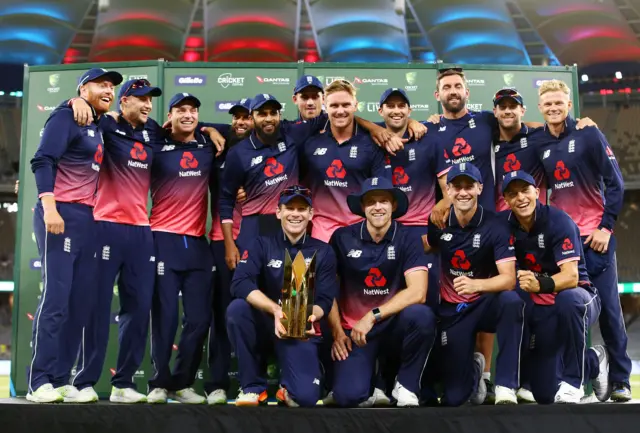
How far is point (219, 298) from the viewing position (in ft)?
14.9

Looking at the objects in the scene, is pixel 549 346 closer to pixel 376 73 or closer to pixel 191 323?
pixel 191 323

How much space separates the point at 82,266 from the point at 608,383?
3.18m

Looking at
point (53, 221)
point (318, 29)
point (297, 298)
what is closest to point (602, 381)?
point (297, 298)

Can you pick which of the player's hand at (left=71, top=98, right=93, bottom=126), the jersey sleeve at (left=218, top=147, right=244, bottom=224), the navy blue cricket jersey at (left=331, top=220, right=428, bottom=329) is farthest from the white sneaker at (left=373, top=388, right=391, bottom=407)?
the player's hand at (left=71, top=98, right=93, bottom=126)

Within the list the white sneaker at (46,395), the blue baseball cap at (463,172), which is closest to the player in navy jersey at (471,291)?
the blue baseball cap at (463,172)

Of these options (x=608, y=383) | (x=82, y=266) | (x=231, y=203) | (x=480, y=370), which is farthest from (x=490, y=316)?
(x=82, y=266)

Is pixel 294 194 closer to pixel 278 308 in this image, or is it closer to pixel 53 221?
pixel 278 308

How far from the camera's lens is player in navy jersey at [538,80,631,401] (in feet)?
14.3

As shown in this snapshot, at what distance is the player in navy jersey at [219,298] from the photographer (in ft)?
A: 14.7

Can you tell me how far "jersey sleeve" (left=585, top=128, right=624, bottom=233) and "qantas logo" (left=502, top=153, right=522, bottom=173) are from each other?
439 millimetres

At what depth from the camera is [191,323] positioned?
170 inches

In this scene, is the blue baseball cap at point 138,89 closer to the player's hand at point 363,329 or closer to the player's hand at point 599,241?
the player's hand at point 363,329

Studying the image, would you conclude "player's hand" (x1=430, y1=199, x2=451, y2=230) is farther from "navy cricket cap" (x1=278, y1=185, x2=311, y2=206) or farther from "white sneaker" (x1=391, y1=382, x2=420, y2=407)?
"white sneaker" (x1=391, y1=382, x2=420, y2=407)

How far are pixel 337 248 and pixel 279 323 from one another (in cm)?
64
